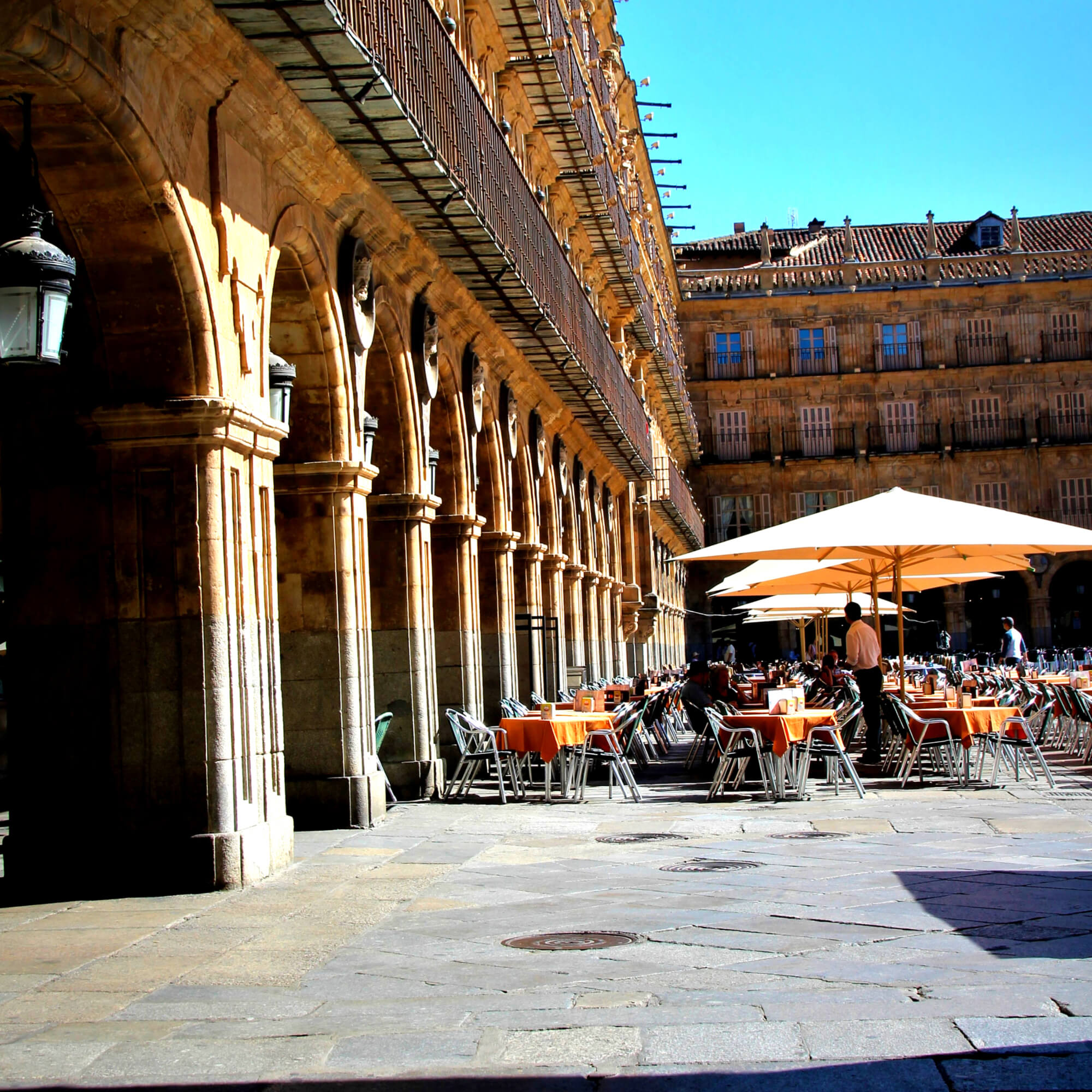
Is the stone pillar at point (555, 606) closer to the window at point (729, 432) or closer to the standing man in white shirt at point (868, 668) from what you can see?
the standing man in white shirt at point (868, 668)

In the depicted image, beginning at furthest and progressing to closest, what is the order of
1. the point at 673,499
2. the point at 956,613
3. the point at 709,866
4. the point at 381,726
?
1. the point at 956,613
2. the point at 673,499
3. the point at 381,726
4. the point at 709,866

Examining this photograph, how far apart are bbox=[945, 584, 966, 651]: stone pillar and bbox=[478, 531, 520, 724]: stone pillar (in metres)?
40.5

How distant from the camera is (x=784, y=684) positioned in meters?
23.4

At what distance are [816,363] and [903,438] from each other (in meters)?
4.37

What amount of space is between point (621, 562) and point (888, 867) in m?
27.8

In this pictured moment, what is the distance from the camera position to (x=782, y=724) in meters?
13.1

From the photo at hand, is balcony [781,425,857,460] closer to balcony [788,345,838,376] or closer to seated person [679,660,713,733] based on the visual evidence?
balcony [788,345,838,376]

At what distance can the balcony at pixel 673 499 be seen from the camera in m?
39.5

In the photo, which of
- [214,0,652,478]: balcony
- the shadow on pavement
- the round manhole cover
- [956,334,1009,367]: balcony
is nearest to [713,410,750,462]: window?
[956,334,1009,367]: balcony

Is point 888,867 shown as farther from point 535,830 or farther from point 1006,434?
point 1006,434

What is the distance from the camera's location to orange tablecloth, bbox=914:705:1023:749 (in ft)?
44.5

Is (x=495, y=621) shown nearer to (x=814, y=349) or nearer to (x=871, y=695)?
(x=871, y=695)

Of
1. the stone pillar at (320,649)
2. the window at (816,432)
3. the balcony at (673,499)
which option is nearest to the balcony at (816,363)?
the window at (816,432)

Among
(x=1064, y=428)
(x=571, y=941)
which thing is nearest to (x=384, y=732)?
(x=571, y=941)
